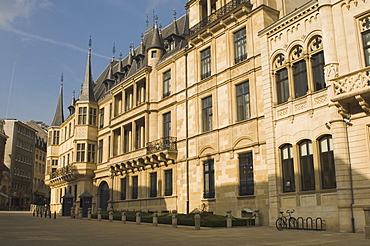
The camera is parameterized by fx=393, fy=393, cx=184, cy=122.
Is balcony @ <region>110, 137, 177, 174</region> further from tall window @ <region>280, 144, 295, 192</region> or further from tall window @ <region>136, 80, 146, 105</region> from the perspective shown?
tall window @ <region>280, 144, 295, 192</region>

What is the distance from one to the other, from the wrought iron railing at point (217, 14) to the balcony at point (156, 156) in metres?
8.80

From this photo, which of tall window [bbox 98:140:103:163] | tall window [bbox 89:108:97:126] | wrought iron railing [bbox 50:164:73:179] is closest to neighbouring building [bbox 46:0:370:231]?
tall window [bbox 98:140:103:163]

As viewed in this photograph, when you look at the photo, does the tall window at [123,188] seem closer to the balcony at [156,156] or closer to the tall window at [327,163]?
the balcony at [156,156]

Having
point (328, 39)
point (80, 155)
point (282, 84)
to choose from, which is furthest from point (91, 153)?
point (328, 39)

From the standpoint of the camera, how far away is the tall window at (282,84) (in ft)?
72.7

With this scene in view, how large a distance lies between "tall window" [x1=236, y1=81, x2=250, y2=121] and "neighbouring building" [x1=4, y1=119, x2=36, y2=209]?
7521cm

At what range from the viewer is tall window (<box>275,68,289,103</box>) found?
72.7 feet

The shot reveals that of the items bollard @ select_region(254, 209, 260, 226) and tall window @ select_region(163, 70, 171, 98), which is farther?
tall window @ select_region(163, 70, 171, 98)

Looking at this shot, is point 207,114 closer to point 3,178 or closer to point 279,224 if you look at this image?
point 279,224

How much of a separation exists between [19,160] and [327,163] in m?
87.6

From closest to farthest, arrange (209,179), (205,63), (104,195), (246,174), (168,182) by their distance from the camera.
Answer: (246,174), (209,179), (205,63), (168,182), (104,195)

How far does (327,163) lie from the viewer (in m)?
19.1

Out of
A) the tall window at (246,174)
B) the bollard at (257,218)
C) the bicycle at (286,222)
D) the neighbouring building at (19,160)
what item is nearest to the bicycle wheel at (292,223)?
the bicycle at (286,222)

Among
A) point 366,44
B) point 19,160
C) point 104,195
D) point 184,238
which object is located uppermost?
point 19,160
